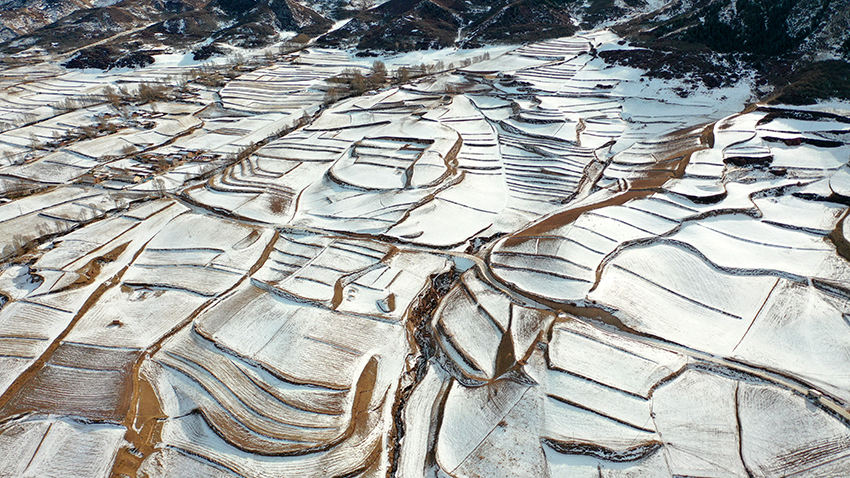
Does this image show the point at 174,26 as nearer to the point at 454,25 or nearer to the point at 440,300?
the point at 454,25

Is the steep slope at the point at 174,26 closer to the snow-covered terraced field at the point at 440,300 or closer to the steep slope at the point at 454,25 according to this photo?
the steep slope at the point at 454,25

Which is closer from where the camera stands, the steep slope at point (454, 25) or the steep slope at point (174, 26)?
the steep slope at point (454, 25)

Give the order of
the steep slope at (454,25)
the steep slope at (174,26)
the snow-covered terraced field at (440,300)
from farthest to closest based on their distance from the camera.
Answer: the steep slope at (174,26) → the steep slope at (454,25) → the snow-covered terraced field at (440,300)

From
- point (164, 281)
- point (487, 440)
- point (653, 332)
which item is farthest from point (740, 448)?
point (164, 281)

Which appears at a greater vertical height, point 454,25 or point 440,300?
point 454,25

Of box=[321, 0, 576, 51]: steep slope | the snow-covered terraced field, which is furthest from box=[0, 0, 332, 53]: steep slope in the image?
the snow-covered terraced field

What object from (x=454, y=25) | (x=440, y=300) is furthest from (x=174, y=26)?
(x=440, y=300)

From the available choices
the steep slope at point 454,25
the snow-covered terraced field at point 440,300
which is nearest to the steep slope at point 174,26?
the steep slope at point 454,25

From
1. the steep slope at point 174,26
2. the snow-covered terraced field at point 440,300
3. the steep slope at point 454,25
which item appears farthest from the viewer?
the steep slope at point 174,26
